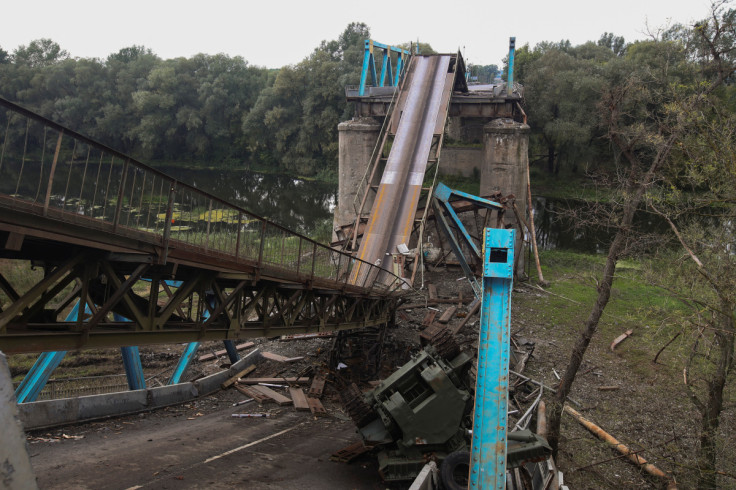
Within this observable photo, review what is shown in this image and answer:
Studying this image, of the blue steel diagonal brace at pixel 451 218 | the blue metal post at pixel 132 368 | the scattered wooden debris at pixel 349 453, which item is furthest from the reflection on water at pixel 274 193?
the scattered wooden debris at pixel 349 453

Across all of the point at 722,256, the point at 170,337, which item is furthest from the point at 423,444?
the point at 722,256

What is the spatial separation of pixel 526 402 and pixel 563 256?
17.5m

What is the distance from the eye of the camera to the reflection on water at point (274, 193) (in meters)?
43.8

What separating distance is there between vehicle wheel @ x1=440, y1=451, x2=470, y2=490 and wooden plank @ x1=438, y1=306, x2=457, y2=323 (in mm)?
10178

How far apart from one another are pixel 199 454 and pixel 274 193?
4383 centimetres

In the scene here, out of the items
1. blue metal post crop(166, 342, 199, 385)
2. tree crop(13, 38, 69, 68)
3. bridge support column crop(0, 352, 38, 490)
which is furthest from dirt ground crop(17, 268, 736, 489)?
tree crop(13, 38, 69, 68)

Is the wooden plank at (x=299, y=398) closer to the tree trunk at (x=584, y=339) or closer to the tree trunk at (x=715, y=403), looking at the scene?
the tree trunk at (x=584, y=339)

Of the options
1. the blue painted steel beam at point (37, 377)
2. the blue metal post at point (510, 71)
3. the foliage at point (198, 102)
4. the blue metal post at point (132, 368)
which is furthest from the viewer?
the foliage at point (198, 102)

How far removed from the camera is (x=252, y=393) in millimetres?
13484

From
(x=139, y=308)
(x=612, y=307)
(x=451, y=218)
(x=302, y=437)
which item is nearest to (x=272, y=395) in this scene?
(x=302, y=437)

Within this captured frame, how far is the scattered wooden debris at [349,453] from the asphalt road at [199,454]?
124 mm

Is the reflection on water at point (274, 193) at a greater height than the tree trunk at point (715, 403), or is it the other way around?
the reflection on water at point (274, 193)

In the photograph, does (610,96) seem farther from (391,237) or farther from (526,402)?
(391,237)

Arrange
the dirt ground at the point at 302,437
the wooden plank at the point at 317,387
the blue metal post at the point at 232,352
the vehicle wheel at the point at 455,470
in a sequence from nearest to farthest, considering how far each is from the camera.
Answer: the vehicle wheel at the point at 455,470, the dirt ground at the point at 302,437, the wooden plank at the point at 317,387, the blue metal post at the point at 232,352
